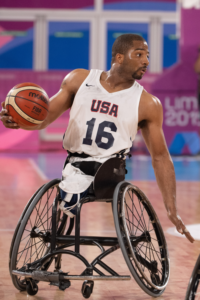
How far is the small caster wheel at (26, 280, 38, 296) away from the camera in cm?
316

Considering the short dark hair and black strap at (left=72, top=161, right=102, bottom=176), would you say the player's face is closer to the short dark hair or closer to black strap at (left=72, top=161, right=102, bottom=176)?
the short dark hair

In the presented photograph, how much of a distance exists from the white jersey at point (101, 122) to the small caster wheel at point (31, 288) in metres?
0.82

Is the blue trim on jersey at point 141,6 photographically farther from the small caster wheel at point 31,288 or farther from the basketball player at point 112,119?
the small caster wheel at point 31,288

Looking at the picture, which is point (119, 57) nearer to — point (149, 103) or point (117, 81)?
point (117, 81)

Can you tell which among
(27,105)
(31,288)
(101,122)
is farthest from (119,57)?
(31,288)

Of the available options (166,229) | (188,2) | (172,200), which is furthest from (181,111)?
(172,200)

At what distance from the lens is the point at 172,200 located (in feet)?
10.6

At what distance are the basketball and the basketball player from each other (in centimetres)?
6

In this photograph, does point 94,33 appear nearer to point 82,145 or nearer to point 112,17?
point 112,17

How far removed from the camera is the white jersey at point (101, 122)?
3.16 meters

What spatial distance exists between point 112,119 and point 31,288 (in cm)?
110

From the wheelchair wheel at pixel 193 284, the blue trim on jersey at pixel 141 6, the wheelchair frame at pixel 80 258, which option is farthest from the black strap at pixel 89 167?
the blue trim on jersey at pixel 141 6

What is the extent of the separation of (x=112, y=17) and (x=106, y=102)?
14.4m

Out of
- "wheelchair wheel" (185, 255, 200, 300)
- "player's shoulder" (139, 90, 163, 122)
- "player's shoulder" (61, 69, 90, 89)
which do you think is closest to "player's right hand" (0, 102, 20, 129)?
"player's shoulder" (61, 69, 90, 89)
